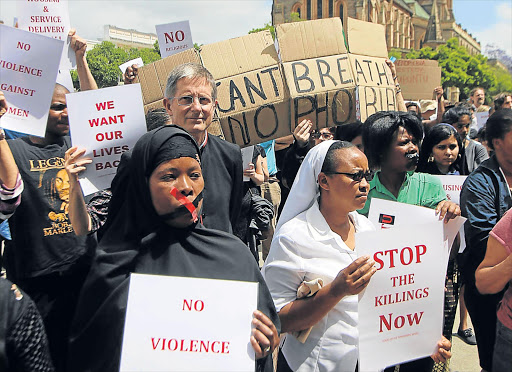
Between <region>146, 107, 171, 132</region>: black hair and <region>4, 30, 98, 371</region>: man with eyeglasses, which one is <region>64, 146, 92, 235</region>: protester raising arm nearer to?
<region>4, 30, 98, 371</region>: man with eyeglasses

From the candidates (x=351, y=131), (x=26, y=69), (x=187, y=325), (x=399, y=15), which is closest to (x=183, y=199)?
(x=187, y=325)

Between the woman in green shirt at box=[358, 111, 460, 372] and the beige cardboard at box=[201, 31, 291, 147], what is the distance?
80cm

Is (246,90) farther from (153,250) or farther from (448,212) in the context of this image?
(153,250)

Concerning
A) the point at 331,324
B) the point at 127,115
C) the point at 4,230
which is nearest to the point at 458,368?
the point at 331,324

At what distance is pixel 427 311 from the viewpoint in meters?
2.18

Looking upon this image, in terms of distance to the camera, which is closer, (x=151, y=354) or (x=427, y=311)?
(x=151, y=354)

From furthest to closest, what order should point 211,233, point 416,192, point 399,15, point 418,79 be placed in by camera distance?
point 399,15 → point 418,79 → point 416,192 → point 211,233

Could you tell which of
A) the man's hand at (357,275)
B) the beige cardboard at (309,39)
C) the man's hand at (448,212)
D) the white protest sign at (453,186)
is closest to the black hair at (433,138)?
the white protest sign at (453,186)

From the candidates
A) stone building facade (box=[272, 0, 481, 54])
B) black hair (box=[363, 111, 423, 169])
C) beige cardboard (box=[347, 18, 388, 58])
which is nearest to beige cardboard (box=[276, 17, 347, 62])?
beige cardboard (box=[347, 18, 388, 58])

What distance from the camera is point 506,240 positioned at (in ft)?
7.45

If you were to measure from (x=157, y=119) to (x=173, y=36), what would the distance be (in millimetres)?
2587

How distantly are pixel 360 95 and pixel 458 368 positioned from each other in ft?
7.36

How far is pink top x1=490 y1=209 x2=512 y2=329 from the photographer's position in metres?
2.26

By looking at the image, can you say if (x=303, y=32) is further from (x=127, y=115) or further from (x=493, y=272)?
(x=493, y=272)
